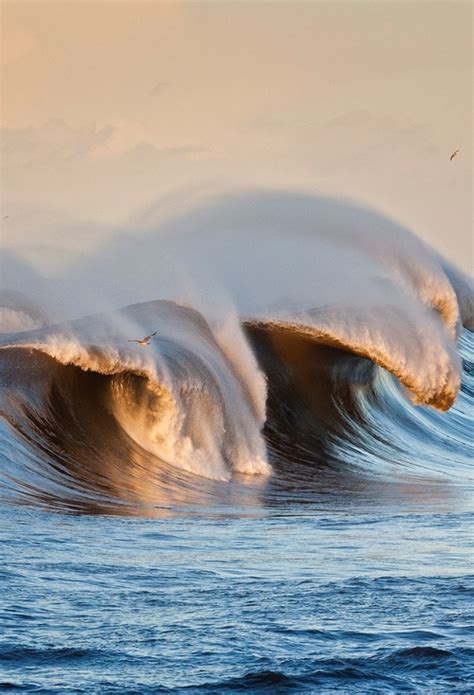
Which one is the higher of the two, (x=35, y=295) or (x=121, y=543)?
(x=35, y=295)

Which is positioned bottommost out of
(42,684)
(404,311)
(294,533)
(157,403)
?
(42,684)

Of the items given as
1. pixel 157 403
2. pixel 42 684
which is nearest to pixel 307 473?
pixel 157 403

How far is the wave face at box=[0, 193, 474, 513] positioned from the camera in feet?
48.8

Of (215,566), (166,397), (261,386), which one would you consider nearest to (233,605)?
(215,566)

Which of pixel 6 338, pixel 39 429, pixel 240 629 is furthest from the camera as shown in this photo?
pixel 6 338

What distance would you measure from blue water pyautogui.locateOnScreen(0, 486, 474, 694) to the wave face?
2.13 m

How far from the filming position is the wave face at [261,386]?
14.9 metres

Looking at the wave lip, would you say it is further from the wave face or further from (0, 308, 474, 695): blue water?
(0, 308, 474, 695): blue water

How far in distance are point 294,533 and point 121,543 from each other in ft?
5.47

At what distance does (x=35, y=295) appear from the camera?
106 feet

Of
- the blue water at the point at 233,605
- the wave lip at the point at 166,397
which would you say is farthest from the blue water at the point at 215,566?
the wave lip at the point at 166,397

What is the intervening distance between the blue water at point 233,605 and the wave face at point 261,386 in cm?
213

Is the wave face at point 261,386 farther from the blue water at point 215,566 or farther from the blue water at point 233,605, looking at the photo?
the blue water at point 233,605

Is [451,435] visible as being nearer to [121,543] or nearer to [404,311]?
[404,311]
